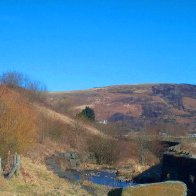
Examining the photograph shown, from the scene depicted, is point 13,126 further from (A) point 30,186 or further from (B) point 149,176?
(B) point 149,176

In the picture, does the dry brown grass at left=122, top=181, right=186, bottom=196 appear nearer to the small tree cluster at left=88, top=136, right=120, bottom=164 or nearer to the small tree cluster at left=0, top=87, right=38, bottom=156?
the small tree cluster at left=0, top=87, right=38, bottom=156

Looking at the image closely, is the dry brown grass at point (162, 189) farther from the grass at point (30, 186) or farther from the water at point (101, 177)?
the water at point (101, 177)

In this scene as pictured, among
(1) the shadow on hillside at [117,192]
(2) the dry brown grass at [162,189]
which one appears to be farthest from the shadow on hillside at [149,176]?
(2) the dry brown grass at [162,189]

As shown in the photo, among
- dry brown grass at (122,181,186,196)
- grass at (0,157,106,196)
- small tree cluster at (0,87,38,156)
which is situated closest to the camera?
dry brown grass at (122,181,186,196)

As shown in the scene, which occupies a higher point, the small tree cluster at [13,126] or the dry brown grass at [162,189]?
the small tree cluster at [13,126]

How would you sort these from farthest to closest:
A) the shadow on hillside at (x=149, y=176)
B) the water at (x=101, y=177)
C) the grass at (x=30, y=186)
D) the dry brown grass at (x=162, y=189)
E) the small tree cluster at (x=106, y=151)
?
the small tree cluster at (x=106, y=151), the shadow on hillside at (x=149, y=176), the water at (x=101, y=177), the grass at (x=30, y=186), the dry brown grass at (x=162, y=189)

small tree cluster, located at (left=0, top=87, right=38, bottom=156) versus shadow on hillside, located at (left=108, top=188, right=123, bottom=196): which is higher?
small tree cluster, located at (left=0, top=87, right=38, bottom=156)

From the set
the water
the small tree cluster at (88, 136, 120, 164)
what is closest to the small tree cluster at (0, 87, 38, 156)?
the water

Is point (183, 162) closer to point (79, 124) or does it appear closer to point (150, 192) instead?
point (150, 192)

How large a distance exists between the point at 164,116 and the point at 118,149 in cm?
12569

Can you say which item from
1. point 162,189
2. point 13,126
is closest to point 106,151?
point 13,126

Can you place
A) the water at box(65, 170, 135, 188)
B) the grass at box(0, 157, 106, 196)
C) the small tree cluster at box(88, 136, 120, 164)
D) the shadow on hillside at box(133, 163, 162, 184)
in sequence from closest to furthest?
1. the grass at box(0, 157, 106, 196)
2. the water at box(65, 170, 135, 188)
3. the shadow on hillside at box(133, 163, 162, 184)
4. the small tree cluster at box(88, 136, 120, 164)

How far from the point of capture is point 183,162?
38.1m

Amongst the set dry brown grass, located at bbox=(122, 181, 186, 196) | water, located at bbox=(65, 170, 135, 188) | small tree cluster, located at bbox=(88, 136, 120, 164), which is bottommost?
water, located at bbox=(65, 170, 135, 188)
